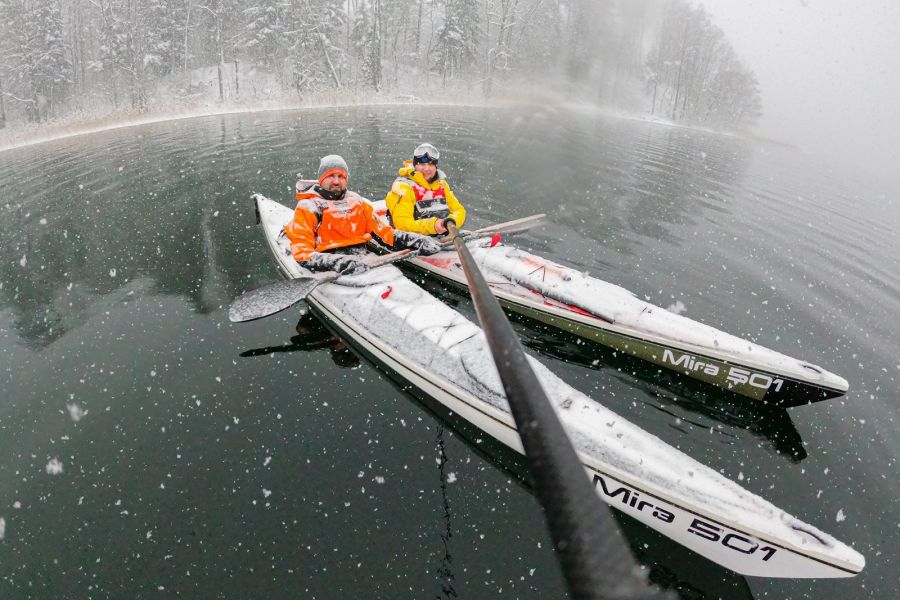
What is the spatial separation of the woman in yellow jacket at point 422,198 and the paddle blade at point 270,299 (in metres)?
2.24

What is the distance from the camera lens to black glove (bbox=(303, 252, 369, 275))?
6273mm

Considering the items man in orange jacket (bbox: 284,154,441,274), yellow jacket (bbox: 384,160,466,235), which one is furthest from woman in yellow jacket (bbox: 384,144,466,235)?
man in orange jacket (bbox: 284,154,441,274)

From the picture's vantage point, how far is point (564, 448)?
41.2 inches

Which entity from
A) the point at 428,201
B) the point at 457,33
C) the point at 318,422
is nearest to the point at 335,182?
the point at 428,201

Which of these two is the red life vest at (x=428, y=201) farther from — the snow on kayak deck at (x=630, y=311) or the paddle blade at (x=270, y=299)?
the paddle blade at (x=270, y=299)

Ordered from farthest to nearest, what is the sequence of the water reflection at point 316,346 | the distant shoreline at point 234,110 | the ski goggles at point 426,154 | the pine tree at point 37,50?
the pine tree at point 37,50
the distant shoreline at point 234,110
the ski goggles at point 426,154
the water reflection at point 316,346

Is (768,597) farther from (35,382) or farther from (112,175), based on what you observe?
(112,175)

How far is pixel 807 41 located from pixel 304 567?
149m

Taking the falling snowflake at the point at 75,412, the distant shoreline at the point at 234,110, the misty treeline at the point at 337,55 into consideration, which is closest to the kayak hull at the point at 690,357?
the falling snowflake at the point at 75,412

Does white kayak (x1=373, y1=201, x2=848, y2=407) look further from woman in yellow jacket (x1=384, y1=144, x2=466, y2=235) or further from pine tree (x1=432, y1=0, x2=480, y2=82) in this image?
pine tree (x1=432, y1=0, x2=480, y2=82)

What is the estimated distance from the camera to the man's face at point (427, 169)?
781 centimetres

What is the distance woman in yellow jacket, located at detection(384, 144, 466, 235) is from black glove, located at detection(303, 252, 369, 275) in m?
1.72

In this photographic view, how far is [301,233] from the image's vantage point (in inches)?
251

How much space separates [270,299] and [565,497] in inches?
230
